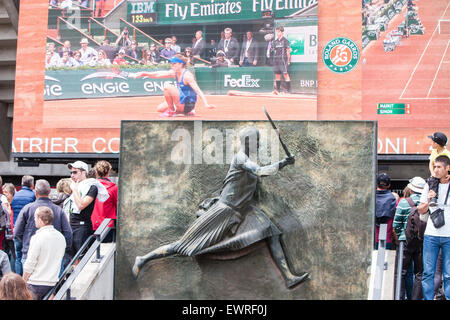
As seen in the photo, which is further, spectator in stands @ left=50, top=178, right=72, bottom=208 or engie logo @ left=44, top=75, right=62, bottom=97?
engie logo @ left=44, top=75, right=62, bottom=97

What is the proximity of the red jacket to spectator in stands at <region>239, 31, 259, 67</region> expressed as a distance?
13.1 m

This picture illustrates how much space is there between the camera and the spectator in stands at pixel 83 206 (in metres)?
7.88

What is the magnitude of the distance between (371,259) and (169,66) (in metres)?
15.3

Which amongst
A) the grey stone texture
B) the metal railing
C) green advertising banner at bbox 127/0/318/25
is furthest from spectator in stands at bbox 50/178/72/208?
green advertising banner at bbox 127/0/318/25

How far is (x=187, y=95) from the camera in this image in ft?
68.4

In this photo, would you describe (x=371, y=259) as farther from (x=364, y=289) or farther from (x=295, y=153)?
(x=295, y=153)

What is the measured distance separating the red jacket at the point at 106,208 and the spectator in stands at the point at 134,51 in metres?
13.8

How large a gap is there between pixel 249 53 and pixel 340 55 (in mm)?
3156

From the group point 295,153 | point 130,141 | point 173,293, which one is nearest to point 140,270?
point 173,293

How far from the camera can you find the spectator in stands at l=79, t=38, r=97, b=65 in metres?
21.6

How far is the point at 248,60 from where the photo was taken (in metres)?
20.5

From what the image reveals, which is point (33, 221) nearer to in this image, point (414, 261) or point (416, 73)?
point (414, 261)

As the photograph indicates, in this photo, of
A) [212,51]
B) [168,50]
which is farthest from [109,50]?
[212,51]

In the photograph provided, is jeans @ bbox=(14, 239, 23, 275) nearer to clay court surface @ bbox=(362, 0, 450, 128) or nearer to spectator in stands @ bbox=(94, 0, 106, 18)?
clay court surface @ bbox=(362, 0, 450, 128)
